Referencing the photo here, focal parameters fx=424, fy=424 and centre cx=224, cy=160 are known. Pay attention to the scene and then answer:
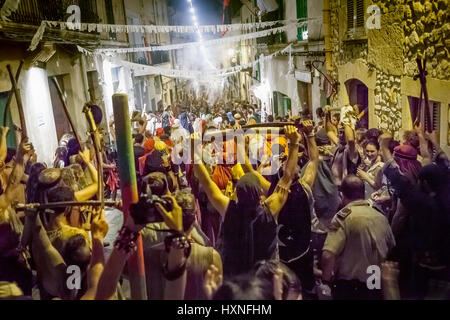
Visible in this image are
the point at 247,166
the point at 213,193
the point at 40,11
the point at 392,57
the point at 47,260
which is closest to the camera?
the point at 47,260

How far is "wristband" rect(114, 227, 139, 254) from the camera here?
269 cm

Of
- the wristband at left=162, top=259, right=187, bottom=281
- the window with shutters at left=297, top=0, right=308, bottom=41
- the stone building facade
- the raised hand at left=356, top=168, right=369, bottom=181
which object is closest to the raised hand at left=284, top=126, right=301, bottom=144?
the wristband at left=162, top=259, right=187, bottom=281

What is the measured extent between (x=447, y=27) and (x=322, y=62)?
6018mm

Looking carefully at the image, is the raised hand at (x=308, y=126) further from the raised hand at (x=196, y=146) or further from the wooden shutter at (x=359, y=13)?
the wooden shutter at (x=359, y=13)

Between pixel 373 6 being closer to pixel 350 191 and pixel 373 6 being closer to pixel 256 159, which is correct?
pixel 256 159

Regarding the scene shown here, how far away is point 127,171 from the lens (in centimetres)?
262

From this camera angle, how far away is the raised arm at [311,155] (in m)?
4.02

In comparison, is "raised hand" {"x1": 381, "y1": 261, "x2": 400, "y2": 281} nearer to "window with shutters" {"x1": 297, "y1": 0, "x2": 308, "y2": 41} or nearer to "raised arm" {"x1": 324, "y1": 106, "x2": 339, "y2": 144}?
Result: "raised arm" {"x1": 324, "y1": 106, "x2": 339, "y2": 144}

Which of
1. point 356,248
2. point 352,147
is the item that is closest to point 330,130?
point 352,147

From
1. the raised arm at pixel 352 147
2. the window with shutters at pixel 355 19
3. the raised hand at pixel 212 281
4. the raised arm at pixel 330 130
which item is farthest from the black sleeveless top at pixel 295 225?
the window with shutters at pixel 355 19

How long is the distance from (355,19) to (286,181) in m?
7.27

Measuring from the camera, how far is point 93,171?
409 cm

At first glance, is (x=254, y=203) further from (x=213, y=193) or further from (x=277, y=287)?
(x=277, y=287)
